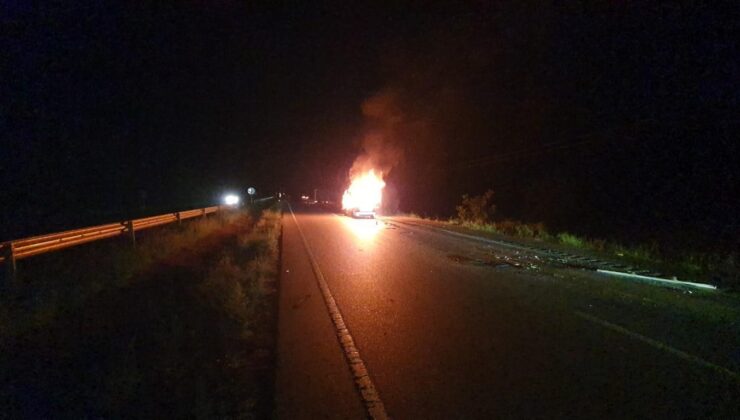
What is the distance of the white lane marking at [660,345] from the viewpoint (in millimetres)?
4780

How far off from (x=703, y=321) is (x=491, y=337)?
3.58 metres

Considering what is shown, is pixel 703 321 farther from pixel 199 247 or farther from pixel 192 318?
pixel 199 247

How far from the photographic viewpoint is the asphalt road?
4.00 m

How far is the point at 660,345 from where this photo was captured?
5602 mm

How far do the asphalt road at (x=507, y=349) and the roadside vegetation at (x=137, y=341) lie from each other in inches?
19.5

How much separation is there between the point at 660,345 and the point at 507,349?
1963 mm

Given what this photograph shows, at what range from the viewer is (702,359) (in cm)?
511

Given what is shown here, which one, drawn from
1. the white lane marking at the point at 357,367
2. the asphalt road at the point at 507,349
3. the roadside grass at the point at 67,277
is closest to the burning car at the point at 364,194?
the roadside grass at the point at 67,277

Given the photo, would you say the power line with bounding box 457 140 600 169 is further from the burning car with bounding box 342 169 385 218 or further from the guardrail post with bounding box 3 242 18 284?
the guardrail post with bounding box 3 242 18 284

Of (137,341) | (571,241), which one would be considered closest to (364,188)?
(571,241)

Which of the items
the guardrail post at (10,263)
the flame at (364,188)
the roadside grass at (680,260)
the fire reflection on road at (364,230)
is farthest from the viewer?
the flame at (364,188)

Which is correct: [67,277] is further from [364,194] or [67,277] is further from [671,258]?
[364,194]

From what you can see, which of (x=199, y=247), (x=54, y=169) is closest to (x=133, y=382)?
(x=199, y=247)

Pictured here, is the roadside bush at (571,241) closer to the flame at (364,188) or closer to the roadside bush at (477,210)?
the roadside bush at (477,210)
